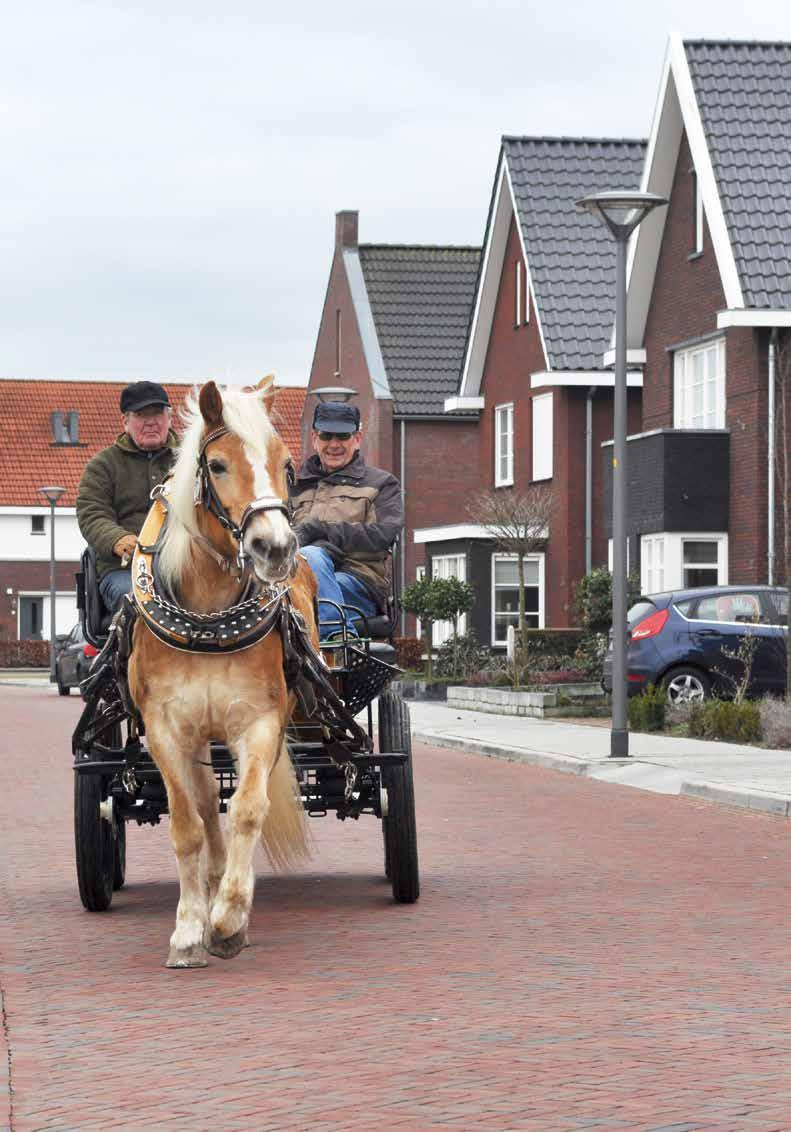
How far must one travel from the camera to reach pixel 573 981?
759 centimetres

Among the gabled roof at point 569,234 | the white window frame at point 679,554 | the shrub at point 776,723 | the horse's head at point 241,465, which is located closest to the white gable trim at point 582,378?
the gabled roof at point 569,234

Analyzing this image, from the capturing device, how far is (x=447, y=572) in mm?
42969

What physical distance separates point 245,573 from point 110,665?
3.22ft

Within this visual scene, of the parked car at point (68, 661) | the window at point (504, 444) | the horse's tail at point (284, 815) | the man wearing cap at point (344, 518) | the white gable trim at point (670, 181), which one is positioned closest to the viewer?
the horse's tail at point (284, 815)

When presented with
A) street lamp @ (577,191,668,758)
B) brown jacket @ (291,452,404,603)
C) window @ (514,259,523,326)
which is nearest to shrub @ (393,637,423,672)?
window @ (514,259,523,326)

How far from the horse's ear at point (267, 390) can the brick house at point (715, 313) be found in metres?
22.3

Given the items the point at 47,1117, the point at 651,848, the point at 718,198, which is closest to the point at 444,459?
the point at 718,198

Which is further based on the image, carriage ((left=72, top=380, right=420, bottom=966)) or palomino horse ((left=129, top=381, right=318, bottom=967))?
carriage ((left=72, top=380, right=420, bottom=966))

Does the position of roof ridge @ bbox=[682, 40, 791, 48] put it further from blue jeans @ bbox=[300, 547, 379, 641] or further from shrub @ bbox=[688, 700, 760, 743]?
blue jeans @ bbox=[300, 547, 379, 641]

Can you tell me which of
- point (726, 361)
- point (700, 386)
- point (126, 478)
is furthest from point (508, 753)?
point (700, 386)

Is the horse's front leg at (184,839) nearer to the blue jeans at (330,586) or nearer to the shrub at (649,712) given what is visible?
the blue jeans at (330,586)

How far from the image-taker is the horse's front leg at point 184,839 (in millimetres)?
7945

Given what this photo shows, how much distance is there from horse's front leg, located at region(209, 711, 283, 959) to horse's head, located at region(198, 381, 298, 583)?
2.34 feet

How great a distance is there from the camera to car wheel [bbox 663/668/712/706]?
24.0m
